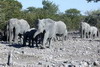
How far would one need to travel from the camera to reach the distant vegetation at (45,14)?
3956cm

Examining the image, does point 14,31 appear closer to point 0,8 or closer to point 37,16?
point 0,8

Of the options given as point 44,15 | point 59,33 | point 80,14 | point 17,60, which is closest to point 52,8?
point 80,14

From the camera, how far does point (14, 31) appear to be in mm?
28703

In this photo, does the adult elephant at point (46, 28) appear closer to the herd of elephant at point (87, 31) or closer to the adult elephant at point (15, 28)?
the adult elephant at point (15, 28)

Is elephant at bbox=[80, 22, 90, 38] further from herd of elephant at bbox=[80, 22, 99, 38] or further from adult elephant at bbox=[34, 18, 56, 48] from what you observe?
adult elephant at bbox=[34, 18, 56, 48]

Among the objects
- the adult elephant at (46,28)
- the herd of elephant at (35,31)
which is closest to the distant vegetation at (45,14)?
the herd of elephant at (35,31)

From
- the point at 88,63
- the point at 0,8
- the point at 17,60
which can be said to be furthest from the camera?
the point at 0,8

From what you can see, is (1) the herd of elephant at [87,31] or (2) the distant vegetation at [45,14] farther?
(1) the herd of elephant at [87,31]

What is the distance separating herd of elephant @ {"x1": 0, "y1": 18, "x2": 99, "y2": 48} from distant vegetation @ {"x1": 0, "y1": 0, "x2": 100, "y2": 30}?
719cm

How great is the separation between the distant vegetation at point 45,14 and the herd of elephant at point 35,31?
23.6ft

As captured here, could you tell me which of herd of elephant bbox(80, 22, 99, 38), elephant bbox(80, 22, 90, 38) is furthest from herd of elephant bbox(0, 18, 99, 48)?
herd of elephant bbox(80, 22, 99, 38)

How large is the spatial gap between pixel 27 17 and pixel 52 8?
27.3 meters

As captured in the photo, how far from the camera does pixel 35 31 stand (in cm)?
2350

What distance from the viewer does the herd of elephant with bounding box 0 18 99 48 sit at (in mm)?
23297
